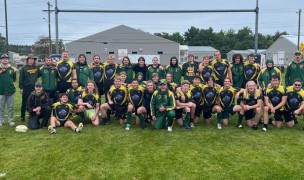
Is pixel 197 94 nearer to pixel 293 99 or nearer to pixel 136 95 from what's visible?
pixel 136 95

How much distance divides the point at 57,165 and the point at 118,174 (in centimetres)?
100

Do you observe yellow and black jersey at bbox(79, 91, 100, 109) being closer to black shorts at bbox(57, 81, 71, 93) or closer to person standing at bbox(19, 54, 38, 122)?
black shorts at bbox(57, 81, 71, 93)

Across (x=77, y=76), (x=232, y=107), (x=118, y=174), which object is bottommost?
(x=118, y=174)

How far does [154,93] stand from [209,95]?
4.37 ft

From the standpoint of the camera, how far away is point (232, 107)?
736cm

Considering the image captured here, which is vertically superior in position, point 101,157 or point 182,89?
point 182,89

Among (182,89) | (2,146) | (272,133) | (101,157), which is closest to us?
(101,157)

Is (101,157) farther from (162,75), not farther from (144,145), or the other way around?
(162,75)

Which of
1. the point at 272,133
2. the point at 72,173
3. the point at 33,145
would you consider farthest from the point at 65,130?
the point at 272,133

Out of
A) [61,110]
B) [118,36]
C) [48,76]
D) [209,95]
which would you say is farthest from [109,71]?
[118,36]

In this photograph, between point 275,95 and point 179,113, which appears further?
point 179,113

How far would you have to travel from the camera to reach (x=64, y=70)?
25.7ft

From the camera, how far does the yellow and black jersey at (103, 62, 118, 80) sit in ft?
27.5

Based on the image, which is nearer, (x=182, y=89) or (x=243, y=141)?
(x=243, y=141)
